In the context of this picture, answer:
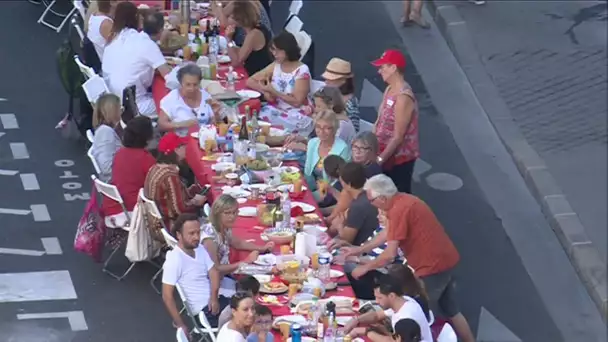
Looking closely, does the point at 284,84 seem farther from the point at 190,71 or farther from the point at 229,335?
the point at 229,335

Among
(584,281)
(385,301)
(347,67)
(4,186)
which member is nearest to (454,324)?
(385,301)

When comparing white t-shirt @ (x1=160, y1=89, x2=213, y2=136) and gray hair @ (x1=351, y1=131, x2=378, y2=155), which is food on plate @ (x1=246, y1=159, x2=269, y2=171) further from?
white t-shirt @ (x1=160, y1=89, x2=213, y2=136)

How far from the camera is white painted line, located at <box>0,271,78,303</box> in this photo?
37.3 ft

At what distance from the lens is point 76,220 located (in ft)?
41.8

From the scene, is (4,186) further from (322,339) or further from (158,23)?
(322,339)

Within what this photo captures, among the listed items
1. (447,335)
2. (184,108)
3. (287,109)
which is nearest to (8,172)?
(184,108)

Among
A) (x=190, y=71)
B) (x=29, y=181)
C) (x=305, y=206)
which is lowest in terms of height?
(x=29, y=181)

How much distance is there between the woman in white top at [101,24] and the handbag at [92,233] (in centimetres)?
303

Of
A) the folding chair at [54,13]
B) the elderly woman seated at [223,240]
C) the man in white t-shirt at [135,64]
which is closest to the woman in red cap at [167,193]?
the elderly woman seated at [223,240]

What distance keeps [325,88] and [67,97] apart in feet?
13.0

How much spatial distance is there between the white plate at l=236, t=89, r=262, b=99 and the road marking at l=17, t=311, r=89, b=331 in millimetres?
3168

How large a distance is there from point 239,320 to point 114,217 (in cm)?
291

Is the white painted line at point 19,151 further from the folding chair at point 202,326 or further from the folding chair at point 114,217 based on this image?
the folding chair at point 202,326

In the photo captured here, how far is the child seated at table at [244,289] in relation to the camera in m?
9.48
